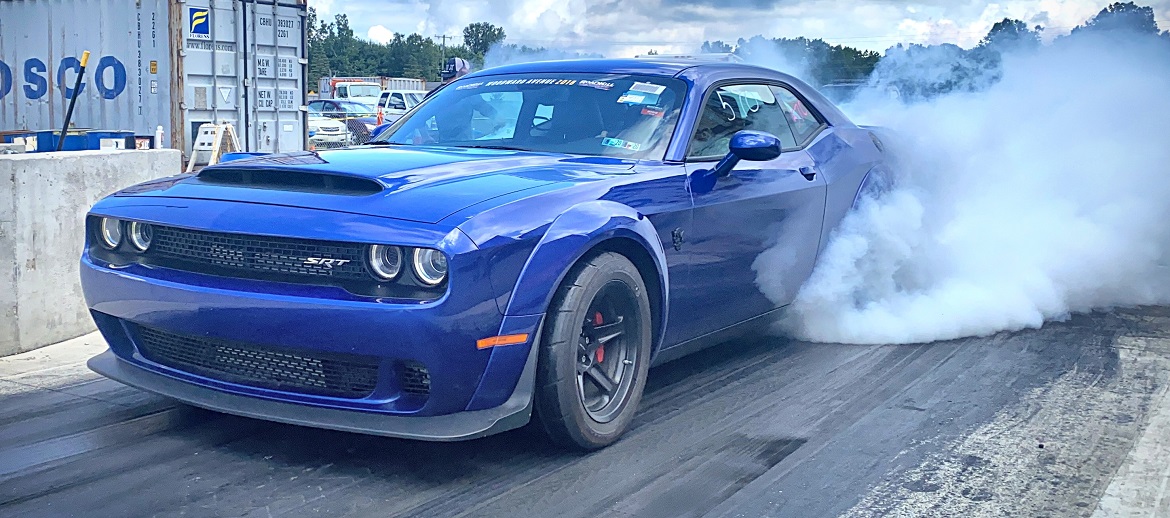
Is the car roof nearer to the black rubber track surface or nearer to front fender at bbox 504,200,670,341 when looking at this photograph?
front fender at bbox 504,200,670,341

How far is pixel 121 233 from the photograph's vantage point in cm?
387

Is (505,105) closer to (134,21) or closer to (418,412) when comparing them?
(418,412)

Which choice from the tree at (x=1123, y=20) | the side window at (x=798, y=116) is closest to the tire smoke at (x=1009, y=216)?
the tree at (x=1123, y=20)

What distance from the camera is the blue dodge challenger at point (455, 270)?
333 cm

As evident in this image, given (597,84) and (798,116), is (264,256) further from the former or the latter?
(798,116)

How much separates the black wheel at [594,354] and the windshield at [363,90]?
125 feet

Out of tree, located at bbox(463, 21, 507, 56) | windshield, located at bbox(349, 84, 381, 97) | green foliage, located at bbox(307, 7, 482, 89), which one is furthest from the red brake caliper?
green foliage, located at bbox(307, 7, 482, 89)

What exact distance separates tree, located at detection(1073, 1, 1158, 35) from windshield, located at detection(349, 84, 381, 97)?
3360cm

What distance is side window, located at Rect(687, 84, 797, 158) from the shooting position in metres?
4.80

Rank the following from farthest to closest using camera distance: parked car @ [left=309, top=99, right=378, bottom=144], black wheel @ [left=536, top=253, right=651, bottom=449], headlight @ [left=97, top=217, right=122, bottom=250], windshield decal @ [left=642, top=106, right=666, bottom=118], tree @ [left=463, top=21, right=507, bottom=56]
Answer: tree @ [left=463, top=21, right=507, bottom=56]
parked car @ [left=309, top=99, right=378, bottom=144]
windshield decal @ [left=642, top=106, right=666, bottom=118]
headlight @ [left=97, top=217, right=122, bottom=250]
black wheel @ [left=536, top=253, right=651, bottom=449]

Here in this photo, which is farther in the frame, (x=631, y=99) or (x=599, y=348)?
(x=631, y=99)

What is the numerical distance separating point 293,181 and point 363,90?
1542 inches

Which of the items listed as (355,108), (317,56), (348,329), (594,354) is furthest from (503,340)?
(317,56)

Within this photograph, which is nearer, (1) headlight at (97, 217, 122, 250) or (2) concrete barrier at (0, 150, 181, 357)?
(1) headlight at (97, 217, 122, 250)
